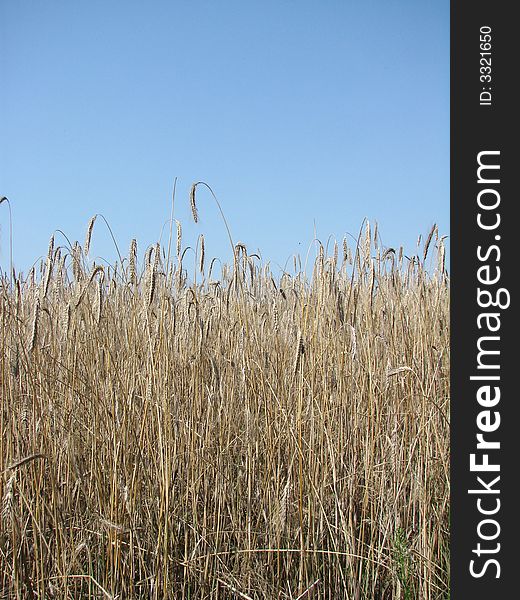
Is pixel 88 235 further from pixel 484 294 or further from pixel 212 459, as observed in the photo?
pixel 484 294

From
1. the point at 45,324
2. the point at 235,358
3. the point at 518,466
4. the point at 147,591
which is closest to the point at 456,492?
the point at 518,466

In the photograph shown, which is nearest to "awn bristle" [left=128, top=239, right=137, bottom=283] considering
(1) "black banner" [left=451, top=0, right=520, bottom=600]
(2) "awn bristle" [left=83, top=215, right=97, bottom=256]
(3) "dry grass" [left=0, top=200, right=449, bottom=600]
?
(3) "dry grass" [left=0, top=200, right=449, bottom=600]

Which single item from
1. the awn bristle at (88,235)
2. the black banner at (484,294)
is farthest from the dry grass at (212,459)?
the black banner at (484,294)

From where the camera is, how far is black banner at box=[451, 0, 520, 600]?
1124mm

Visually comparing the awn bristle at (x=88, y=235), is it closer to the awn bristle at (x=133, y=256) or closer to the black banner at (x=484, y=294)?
the awn bristle at (x=133, y=256)

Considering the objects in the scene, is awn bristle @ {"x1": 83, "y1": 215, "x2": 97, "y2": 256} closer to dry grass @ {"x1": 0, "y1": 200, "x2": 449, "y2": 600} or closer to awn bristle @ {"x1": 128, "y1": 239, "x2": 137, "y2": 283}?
dry grass @ {"x1": 0, "y1": 200, "x2": 449, "y2": 600}

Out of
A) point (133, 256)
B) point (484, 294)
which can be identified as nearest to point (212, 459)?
point (133, 256)

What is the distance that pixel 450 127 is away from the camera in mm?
1163

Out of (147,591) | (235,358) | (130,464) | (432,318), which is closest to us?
(147,591)

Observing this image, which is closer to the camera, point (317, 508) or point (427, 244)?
point (317, 508)

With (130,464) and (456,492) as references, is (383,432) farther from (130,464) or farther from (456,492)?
(130,464)

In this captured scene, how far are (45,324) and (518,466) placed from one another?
155 cm

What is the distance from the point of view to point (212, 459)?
64.4 inches

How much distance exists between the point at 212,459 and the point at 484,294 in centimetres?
91
